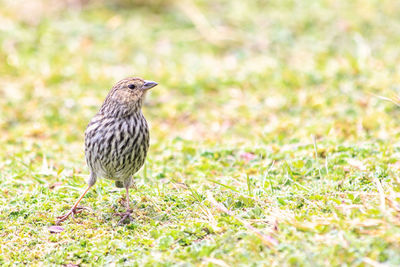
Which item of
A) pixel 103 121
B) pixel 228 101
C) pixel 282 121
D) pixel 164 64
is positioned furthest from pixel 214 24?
pixel 103 121

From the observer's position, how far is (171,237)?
4.37 meters

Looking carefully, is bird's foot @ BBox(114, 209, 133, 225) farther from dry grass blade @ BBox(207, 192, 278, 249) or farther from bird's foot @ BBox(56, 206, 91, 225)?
dry grass blade @ BBox(207, 192, 278, 249)

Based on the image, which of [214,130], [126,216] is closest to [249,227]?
[126,216]

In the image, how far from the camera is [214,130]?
24.9ft

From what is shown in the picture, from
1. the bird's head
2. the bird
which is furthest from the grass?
the bird's head

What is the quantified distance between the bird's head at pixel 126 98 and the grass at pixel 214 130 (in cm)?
77

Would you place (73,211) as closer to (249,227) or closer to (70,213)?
(70,213)

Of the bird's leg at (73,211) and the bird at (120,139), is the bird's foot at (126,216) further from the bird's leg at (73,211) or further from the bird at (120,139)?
the bird's leg at (73,211)

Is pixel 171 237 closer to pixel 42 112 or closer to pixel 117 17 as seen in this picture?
pixel 42 112

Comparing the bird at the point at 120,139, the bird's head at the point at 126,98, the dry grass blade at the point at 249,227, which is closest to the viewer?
the dry grass blade at the point at 249,227

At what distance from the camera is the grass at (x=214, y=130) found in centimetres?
419

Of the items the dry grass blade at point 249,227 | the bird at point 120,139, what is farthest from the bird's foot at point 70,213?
the dry grass blade at point 249,227

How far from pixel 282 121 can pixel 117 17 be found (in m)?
5.02

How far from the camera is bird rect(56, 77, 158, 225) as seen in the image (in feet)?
16.5
